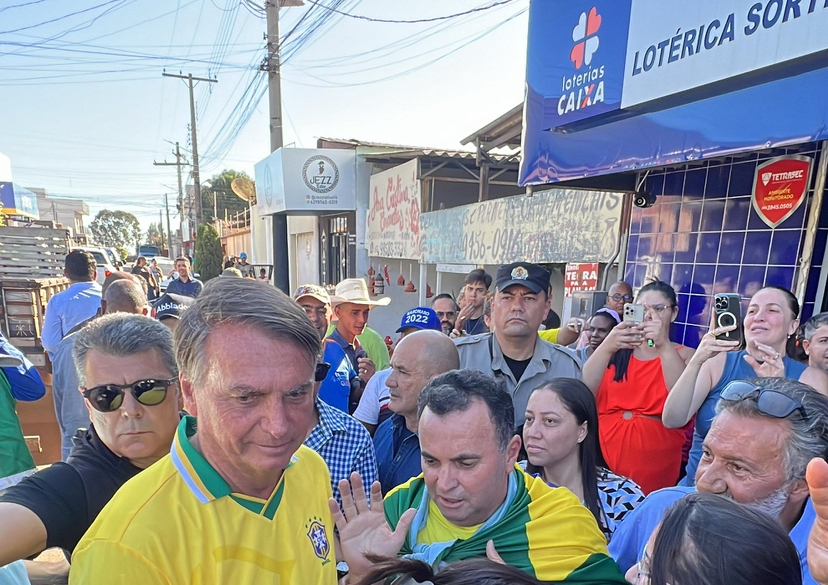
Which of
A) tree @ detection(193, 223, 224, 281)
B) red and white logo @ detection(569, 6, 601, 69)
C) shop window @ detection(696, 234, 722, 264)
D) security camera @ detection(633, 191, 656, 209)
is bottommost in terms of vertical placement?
tree @ detection(193, 223, 224, 281)

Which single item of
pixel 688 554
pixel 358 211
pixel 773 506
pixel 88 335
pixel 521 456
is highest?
pixel 358 211

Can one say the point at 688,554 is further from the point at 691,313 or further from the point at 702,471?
the point at 691,313

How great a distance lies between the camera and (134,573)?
2.73ft

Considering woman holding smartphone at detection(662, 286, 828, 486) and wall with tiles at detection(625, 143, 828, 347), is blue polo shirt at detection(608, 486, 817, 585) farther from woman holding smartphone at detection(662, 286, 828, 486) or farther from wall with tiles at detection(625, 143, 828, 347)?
wall with tiles at detection(625, 143, 828, 347)

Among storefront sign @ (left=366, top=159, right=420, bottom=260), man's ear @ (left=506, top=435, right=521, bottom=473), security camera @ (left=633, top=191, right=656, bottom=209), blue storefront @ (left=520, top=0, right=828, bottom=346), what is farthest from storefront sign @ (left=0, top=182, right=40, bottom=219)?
man's ear @ (left=506, top=435, right=521, bottom=473)

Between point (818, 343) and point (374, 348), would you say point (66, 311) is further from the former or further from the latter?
point (818, 343)

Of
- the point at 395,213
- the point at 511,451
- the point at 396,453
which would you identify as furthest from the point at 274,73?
the point at 511,451

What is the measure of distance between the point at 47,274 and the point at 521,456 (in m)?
8.55

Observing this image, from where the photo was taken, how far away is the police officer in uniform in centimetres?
269

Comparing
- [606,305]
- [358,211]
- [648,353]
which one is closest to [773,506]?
[648,353]

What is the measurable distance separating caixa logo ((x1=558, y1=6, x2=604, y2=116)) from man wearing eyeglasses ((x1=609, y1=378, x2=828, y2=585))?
2842mm

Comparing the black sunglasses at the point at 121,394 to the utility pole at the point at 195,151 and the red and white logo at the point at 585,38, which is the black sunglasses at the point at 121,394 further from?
the utility pole at the point at 195,151

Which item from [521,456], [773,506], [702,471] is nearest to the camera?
[773,506]

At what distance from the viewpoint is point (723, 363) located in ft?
7.75
